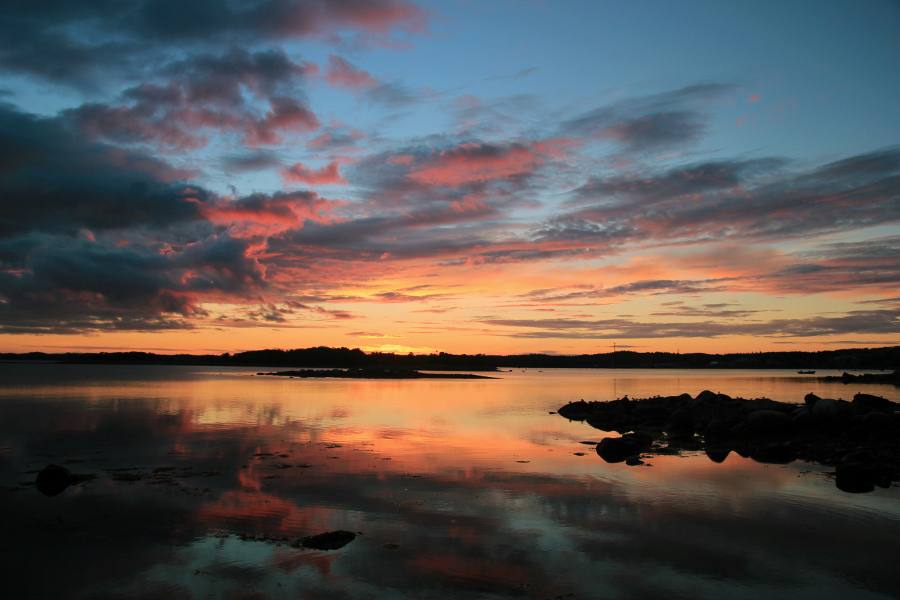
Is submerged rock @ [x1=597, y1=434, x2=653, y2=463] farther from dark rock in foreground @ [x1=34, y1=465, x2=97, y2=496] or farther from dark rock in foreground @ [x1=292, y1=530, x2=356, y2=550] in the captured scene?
dark rock in foreground @ [x1=34, y1=465, x2=97, y2=496]

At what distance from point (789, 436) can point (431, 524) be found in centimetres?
2013

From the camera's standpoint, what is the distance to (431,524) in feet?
38.0

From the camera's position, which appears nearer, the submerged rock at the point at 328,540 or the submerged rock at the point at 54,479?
the submerged rock at the point at 328,540

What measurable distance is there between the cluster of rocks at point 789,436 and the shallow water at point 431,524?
1.37 m

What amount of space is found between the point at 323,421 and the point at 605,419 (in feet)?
58.7

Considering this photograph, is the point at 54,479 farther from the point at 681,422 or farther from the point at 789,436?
the point at 789,436

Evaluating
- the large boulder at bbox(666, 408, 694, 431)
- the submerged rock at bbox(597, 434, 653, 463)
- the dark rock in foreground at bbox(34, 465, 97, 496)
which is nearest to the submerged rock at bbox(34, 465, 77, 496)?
the dark rock in foreground at bbox(34, 465, 97, 496)

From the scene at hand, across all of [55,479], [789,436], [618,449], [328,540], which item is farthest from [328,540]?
[789,436]

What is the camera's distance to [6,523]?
11477 mm

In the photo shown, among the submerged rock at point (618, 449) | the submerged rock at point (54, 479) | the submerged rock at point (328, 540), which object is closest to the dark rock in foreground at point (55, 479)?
the submerged rock at point (54, 479)

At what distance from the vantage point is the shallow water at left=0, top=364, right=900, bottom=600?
28.4 feet

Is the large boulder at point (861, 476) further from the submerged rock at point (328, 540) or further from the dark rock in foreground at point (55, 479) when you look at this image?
the dark rock in foreground at point (55, 479)

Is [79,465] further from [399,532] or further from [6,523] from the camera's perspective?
[399,532]

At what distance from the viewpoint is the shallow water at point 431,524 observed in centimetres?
866
